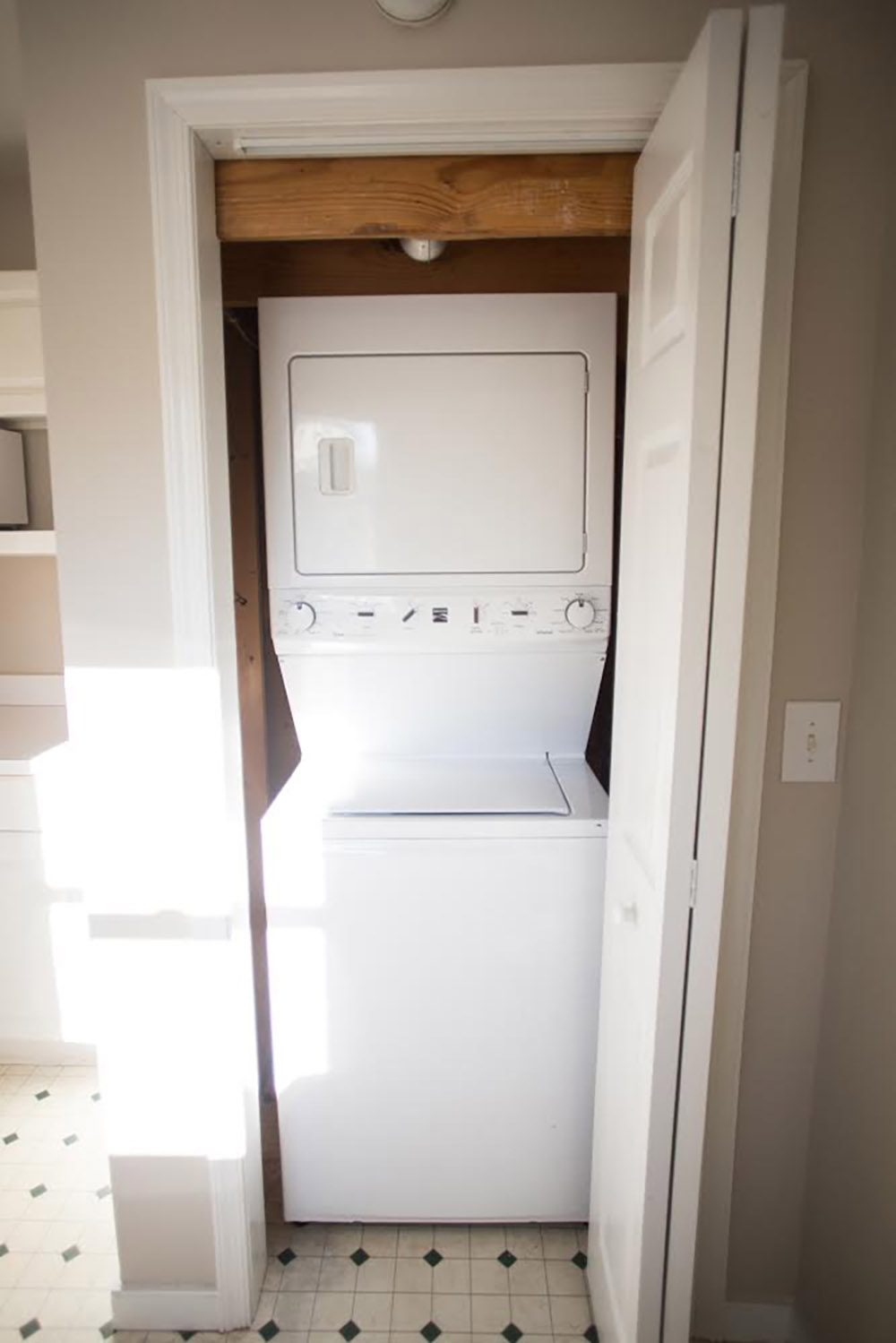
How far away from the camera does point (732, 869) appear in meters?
1.37

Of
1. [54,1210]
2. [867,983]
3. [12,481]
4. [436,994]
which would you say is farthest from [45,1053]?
[867,983]

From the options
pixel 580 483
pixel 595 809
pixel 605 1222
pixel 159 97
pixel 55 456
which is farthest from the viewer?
pixel 580 483

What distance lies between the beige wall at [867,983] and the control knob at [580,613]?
0.58 meters

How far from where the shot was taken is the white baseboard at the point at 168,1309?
1.54m

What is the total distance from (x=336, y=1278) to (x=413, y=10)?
247cm

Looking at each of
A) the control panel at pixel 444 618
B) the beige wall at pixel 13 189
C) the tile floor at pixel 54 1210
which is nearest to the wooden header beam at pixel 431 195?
the control panel at pixel 444 618

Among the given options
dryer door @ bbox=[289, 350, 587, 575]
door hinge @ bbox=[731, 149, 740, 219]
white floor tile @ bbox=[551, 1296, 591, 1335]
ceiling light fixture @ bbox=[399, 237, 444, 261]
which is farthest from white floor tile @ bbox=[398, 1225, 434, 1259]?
ceiling light fixture @ bbox=[399, 237, 444, 261]

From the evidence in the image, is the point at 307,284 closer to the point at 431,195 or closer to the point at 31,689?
the point at 431,195

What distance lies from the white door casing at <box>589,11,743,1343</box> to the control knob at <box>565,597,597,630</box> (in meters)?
0.31

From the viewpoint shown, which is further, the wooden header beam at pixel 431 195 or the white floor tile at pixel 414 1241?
the white floor tile at pixel 414 1241

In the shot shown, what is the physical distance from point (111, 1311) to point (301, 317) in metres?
2.21

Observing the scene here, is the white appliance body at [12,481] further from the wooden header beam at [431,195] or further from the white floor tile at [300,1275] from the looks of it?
the white floor tile at [300,1275]

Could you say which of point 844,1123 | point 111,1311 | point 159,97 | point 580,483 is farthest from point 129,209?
point 111,1311

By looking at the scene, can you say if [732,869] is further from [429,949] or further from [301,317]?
[301,317]
